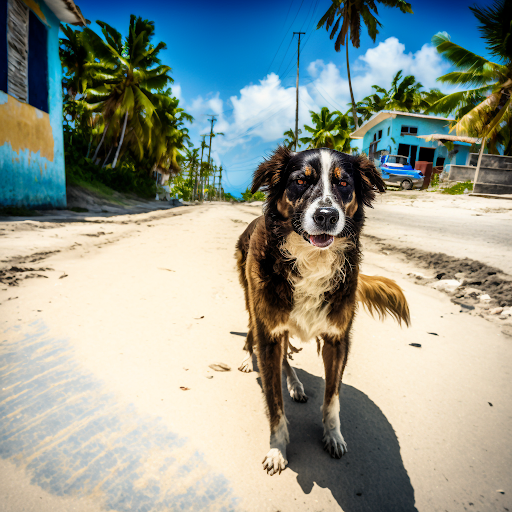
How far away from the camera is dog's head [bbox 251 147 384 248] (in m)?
1.92

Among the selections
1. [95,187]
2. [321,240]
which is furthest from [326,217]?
[95,187]

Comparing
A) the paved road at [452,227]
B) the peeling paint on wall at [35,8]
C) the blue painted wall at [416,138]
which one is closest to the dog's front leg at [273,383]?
the paved road at [452,227]

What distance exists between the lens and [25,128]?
10648 millimetres

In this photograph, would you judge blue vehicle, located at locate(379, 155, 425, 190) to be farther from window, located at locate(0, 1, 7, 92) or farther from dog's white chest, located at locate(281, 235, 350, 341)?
dog's white chest, located at locate(281, 235, 350, 341)

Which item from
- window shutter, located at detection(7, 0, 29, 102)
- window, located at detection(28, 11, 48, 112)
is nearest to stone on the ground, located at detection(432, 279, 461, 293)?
window shutter, located at detection(7, 0, 29, 102)

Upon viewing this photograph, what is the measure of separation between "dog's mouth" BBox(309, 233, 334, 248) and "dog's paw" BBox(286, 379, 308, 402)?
1161 millimetres

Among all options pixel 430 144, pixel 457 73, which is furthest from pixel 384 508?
pixel 430 144

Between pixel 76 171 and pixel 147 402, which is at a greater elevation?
pixel 76 171

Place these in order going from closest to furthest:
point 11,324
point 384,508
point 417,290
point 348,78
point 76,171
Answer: point 384,508
point 11,324
point 417,290
point 76,171
point 348,78

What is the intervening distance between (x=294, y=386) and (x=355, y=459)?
0.67 m

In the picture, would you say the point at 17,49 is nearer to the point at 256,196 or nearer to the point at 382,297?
the point at 382,297

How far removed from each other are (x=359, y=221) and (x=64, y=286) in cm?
361

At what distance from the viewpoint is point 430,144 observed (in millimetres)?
27875

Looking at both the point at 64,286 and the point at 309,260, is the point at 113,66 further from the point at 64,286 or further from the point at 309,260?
the point at 309,260
